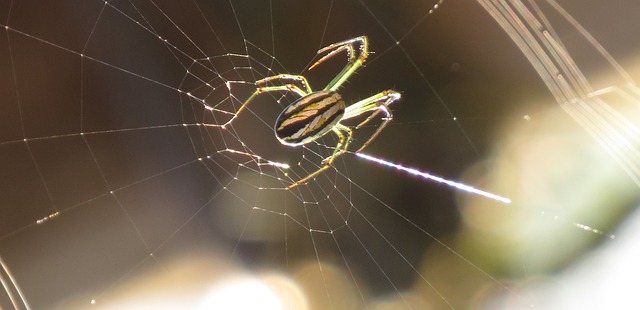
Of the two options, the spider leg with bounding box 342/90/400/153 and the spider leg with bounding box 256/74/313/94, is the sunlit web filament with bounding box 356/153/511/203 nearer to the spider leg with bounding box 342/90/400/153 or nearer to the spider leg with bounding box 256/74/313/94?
the spider leg with bounding box 342/90/400/153

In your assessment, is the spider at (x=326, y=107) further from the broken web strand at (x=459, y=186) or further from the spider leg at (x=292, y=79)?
the broken web strand at (x=459, y=186)

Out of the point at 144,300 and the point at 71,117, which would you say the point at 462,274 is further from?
the point at 71,117

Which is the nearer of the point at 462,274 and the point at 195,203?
the point at 195,203

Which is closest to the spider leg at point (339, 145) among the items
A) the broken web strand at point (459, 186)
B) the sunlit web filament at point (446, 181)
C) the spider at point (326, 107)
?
the spider at point (326, 107)

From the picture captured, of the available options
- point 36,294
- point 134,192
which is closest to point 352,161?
point 134,192

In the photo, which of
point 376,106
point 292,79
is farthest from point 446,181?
point 292,79
